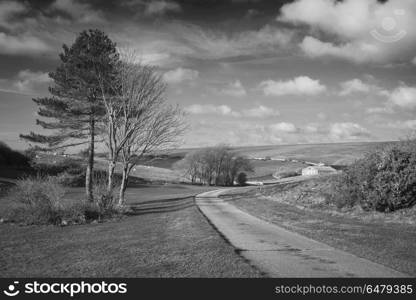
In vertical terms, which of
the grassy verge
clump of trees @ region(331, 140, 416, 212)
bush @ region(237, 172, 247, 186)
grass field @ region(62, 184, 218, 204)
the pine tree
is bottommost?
bush @ region(237, 172, 247, 186)

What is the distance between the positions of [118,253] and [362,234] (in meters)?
9.33

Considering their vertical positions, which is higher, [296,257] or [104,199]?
[104,199]

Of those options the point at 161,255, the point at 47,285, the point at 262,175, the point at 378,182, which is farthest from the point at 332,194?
the point at 262,175

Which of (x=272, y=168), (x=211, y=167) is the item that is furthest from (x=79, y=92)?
(x=272, y=168)

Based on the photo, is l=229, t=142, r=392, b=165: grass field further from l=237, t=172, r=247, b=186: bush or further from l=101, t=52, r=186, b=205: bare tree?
l=101, t=52, r=186, b=205: bare tree

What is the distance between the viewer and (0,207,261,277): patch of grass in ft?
27.5

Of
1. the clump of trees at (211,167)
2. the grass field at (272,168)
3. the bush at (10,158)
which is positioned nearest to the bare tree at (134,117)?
the bush at (10,158)

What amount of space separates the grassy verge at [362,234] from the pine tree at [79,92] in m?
17.9

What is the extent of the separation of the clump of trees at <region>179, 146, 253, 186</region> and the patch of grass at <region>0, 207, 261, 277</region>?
232 ft

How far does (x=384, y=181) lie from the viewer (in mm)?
19281

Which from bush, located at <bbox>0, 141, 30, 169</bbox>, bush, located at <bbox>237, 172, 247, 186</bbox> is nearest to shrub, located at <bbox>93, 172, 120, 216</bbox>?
bush, located at <bbox>0, 141, 30, 169</bbox>

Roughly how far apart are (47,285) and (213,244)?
552cm

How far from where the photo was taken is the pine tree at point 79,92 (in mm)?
28656

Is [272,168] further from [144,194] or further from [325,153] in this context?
[144,194]
